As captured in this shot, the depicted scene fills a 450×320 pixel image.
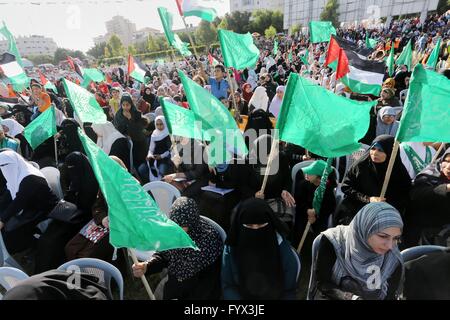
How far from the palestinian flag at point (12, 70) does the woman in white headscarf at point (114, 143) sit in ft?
12.7

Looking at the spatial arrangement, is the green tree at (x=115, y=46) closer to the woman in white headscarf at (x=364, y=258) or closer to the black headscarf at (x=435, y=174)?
the black headscarf at (x=435, y=174)

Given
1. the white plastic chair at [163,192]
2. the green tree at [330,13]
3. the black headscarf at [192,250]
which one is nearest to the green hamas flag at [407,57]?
the white plastic chair at [163,192]

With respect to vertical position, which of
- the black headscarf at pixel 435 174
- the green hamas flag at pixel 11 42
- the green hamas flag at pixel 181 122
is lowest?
the black headscarf at pixel 435 174

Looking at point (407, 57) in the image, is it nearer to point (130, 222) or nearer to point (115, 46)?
point (130, 222)

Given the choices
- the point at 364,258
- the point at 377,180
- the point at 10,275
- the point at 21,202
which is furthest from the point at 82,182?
the point at 377,180

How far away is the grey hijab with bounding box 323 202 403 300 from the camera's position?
1727 mm

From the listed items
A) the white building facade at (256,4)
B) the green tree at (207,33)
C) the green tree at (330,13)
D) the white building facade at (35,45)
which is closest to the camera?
the green tree at (207,33)

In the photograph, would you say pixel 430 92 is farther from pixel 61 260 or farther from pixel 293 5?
pixel 293 5

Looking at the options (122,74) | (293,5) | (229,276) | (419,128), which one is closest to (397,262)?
(419,128)

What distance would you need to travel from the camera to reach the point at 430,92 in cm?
207

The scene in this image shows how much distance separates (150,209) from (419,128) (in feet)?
6.52

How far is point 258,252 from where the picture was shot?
210 centimetres

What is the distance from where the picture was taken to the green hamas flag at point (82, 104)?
3266mm

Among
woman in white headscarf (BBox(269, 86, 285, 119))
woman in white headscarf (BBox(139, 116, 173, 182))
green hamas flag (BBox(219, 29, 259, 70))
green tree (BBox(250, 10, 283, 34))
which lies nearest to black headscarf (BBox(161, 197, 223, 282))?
woman in white headscarf (BBox(139, 116, 173, 182))
